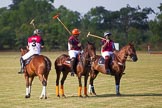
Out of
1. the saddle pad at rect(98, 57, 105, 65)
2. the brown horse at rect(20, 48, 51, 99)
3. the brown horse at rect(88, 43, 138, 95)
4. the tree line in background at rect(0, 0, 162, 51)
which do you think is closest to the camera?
the brown horse at rect(20, 48, 51, 99)

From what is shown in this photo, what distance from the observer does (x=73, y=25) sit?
103625mm

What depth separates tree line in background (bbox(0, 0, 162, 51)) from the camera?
95.4m

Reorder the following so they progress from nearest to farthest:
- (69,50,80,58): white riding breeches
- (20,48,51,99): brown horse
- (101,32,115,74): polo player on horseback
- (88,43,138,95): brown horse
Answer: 1. (20,48,51,99): brown horse
2. (69,50,80,58): white riding breeches
3. (88,43,138,95): brown horse
4. (101,32,115,74): polo player on horseback

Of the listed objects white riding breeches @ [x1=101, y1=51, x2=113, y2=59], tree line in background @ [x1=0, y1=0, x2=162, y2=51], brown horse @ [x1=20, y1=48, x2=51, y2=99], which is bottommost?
brown horse @ [x1=20, y1=48, x2=51, y2=99]

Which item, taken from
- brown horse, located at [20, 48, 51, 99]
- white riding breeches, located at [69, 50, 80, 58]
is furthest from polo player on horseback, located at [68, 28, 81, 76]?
brown horse, located at [20, 48, 51, 99]

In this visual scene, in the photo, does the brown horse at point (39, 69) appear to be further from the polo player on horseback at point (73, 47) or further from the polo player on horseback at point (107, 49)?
the polo player on horseback at point (107, 49)

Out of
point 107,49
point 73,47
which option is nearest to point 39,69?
point 73,47

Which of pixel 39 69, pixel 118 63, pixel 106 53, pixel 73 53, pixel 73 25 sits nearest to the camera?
pixel 39 69

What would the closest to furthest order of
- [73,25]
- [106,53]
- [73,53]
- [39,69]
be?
[39,69] < [73,53] < [106,53] < [73,25]

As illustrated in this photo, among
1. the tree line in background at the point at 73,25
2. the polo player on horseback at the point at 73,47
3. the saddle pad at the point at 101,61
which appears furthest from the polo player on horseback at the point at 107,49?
the tree line in background at the point at 73,25

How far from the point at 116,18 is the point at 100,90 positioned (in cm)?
10145

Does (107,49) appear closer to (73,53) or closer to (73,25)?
(73,53)

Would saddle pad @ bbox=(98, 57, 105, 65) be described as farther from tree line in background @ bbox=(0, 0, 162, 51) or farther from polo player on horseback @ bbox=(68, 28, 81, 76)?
tree line in background @ bbox=(0, 0, 162, 51)

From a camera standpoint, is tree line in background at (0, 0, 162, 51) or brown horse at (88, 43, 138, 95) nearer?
brown horse at (88, 43, 138, 95)
